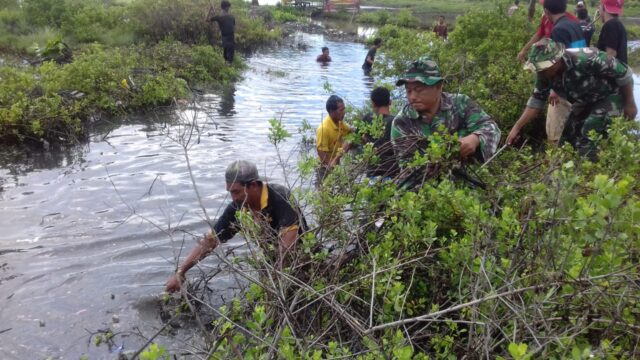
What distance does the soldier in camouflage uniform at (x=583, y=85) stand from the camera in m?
4.30

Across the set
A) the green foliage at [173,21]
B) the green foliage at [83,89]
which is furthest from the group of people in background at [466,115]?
the green foliage at [173,21]

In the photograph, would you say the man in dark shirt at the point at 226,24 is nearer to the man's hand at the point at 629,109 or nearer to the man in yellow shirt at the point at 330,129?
the man in yellow shirt at the point at 330,129

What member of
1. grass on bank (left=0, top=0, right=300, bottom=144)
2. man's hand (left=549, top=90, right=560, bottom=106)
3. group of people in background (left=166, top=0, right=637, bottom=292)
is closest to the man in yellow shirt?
group of people in background (left=166, top=0, right=637, bottom=292)

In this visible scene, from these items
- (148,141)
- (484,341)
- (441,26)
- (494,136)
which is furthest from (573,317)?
(441,26)

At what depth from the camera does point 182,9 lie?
17156 millimetres

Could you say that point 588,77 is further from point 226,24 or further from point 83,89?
point 226,24

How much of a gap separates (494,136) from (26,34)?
16.5 metres

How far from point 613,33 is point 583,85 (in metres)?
1.49

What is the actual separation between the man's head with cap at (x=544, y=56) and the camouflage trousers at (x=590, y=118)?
70cm

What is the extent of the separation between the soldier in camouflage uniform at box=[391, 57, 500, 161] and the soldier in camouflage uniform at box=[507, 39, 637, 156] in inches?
31.8

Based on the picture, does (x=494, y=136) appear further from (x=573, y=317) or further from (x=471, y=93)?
(x=471, y=93)

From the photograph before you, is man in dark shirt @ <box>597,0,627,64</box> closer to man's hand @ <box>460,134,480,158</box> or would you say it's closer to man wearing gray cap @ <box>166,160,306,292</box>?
man's hand @ <box>460,134,480,158</box>

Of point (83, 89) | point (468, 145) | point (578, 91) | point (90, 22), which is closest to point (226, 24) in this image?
point (90, 22)

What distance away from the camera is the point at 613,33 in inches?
220
